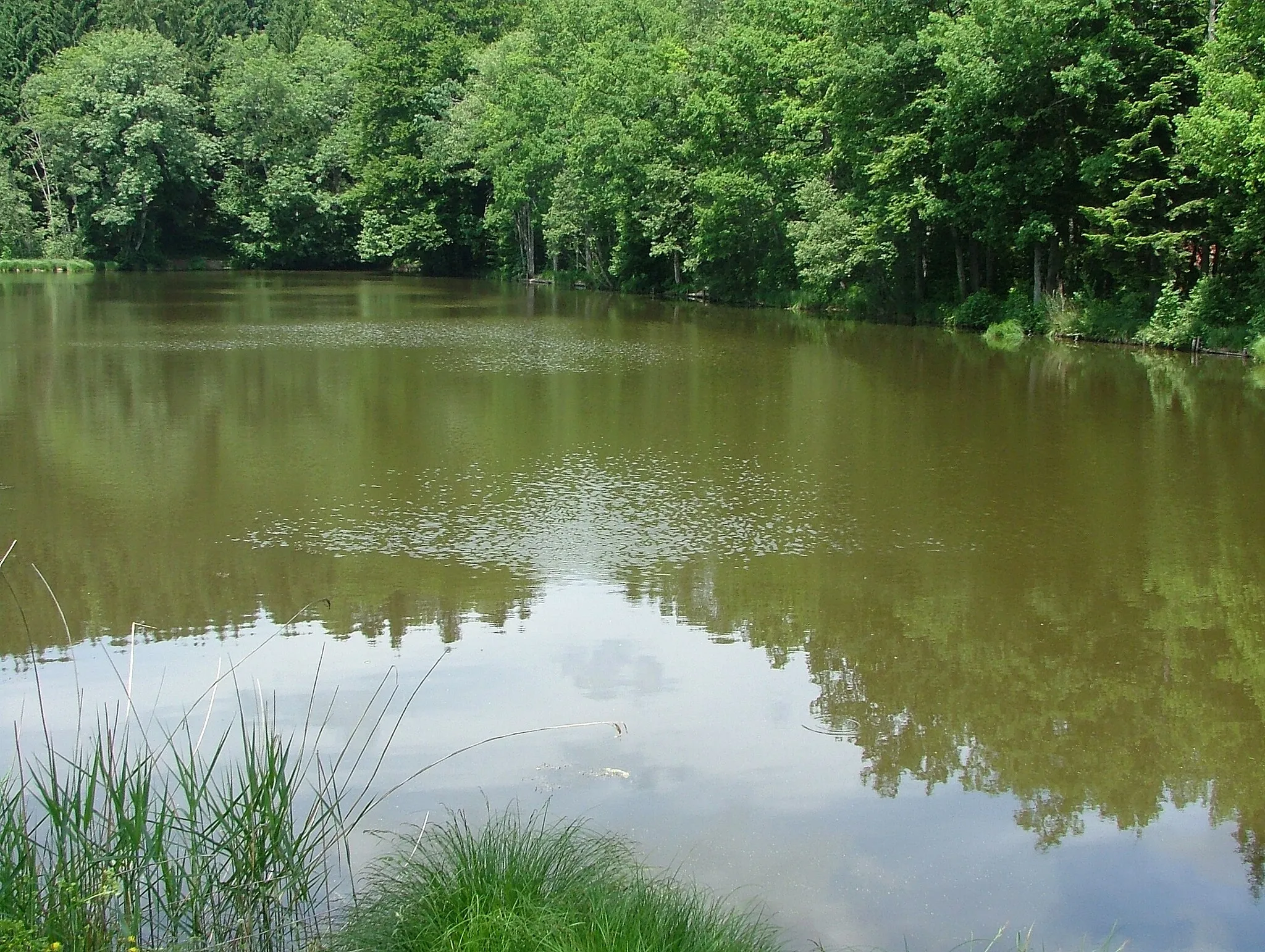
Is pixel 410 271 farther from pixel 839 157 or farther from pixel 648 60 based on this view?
pixel 839 157

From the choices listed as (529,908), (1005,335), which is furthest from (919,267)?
(529,908)

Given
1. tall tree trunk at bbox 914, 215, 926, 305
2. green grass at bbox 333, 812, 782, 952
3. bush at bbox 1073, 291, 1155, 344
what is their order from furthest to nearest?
tall tree trunk at bbox 914, 215, 926, 305
bush at bbox 1073, 291, 1155, 344
green grass at bbox 333, 812, 782, 952

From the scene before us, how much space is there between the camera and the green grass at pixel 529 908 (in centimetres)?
366

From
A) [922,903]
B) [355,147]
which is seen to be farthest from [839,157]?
[355,147]

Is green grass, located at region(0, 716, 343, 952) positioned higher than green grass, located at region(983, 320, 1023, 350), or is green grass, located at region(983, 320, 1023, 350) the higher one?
green grass, located at region(983, 320, 1023, 350)

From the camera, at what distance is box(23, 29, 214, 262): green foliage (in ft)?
191

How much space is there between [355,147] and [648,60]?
25.8m

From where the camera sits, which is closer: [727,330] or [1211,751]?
[1211,751]

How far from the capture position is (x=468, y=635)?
7.67 meters

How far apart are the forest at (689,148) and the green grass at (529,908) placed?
1744cm

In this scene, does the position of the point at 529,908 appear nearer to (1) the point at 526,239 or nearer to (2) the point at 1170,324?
(2) the point at 1170,324

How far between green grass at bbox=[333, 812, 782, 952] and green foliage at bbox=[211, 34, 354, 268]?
6121cm

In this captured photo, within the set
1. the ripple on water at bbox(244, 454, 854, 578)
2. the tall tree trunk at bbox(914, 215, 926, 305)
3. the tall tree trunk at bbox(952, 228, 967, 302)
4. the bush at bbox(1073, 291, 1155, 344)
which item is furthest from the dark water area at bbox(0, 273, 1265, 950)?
the tall tree trunk at bbox(914, 215, 926, 305)

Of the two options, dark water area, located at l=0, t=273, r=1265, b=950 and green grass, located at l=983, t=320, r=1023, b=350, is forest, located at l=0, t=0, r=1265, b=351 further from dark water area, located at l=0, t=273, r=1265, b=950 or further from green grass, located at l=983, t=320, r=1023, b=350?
dark water area, located at l=0, t=273, r=1265, b=950
